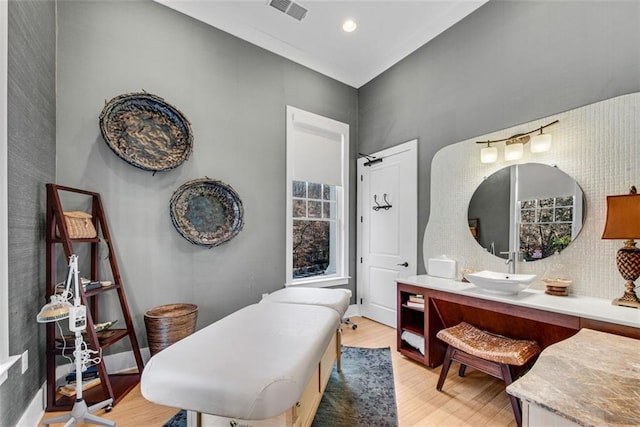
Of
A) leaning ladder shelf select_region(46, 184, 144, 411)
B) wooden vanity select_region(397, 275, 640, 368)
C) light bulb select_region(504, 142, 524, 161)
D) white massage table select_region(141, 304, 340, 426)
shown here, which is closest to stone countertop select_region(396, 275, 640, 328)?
wooden vanity select_region(397, 275, 640, 368)

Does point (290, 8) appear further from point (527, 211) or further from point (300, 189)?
point (527, 211)

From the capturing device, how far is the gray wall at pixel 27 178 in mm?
1557

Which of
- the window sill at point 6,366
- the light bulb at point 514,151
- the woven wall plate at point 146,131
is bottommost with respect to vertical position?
the window sill at point 6,366

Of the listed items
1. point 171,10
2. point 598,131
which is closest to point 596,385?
point 598,131

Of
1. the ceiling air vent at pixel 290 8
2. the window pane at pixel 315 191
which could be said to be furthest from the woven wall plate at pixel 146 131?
the window pane at pixel 315 191

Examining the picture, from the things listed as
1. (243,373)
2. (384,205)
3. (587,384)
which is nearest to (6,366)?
(243,373)

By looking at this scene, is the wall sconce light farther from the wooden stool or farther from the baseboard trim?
the baseboard trim

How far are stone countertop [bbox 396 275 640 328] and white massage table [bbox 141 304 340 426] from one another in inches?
52.1

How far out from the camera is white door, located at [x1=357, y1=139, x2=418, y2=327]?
10.9ft

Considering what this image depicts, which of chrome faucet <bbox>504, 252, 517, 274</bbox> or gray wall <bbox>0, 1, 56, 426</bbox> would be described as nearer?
gray wall <bbox>0, 1, 56, 426</bbox>

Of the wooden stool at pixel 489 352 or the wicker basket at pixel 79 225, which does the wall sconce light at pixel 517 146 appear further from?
the wicker basket at pixel 79 225

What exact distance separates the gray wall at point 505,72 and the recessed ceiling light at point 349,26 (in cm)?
83

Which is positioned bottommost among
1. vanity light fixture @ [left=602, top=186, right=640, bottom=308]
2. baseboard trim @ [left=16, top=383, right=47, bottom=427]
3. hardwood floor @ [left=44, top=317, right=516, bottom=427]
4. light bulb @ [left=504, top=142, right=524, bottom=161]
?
hardwood floor @ [left=44, top=317, right=516, bottom=427]

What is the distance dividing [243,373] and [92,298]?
2.02 m
